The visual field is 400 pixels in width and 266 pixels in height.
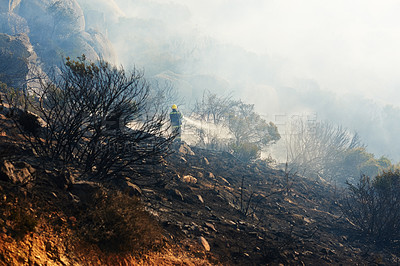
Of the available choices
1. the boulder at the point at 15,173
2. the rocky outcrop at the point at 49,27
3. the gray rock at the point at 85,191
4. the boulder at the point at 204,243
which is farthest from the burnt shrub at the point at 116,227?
the rocky outcrop at the point at 49,27

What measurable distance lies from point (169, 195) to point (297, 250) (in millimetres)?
4762

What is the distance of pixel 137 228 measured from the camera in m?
4.49

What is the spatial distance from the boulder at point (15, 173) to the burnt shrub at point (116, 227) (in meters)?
1.30

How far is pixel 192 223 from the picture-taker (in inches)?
272

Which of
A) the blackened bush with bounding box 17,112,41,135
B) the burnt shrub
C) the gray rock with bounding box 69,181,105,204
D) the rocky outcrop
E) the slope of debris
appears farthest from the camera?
the rocky outcrop

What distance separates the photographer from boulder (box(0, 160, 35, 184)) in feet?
13.4

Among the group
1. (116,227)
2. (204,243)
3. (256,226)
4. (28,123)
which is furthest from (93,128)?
(256,226)

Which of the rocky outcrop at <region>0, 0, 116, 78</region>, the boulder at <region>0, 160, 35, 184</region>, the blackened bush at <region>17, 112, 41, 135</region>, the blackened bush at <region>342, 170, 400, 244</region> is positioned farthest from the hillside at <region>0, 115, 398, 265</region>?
the rocky outcrop at <region>0, 0, 116, 78</region>

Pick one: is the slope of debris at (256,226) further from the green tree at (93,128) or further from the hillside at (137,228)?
the green tree at (93,128)

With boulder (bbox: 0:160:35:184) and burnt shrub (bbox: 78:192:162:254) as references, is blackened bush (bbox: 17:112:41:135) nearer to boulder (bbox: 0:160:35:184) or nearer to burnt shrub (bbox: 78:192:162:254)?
boulder (bbox: 0:160:35:184)

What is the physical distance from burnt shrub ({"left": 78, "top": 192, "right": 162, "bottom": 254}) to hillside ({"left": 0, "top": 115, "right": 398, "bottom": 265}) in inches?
0.7

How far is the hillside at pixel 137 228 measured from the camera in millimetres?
3461

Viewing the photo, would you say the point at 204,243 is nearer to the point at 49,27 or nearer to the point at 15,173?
the point at 15,173

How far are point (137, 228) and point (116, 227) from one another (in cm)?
48
